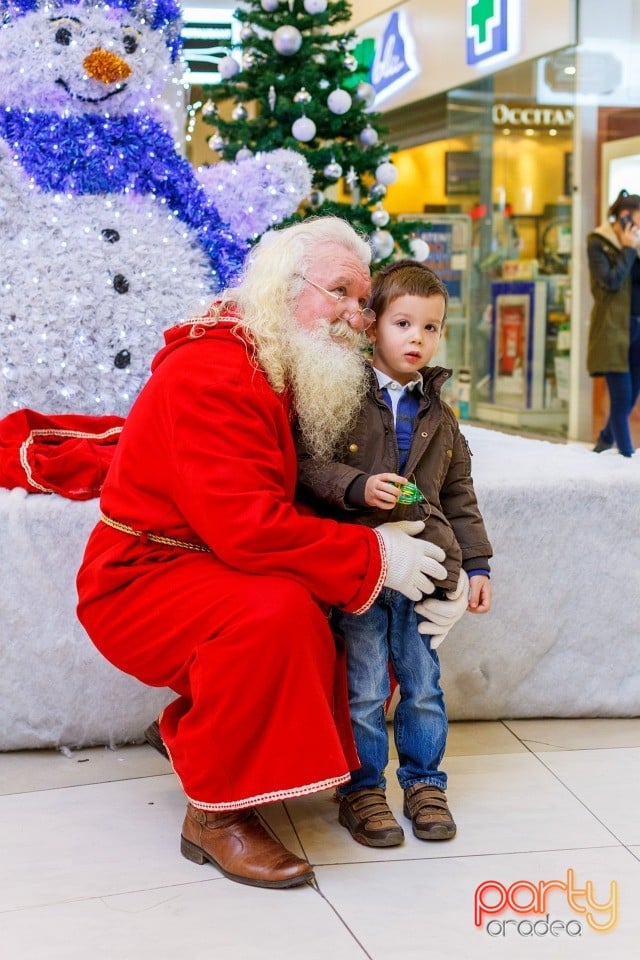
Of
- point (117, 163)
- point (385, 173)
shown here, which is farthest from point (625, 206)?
point (117, 163)

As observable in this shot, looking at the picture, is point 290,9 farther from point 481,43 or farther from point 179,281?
point 481,43

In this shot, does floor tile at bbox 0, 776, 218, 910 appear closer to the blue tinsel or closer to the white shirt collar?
the white shirt collar

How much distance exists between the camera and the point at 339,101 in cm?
503

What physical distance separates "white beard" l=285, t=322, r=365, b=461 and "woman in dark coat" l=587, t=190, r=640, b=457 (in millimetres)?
4922

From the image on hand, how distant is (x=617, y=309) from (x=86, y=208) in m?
4.48

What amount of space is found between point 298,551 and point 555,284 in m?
7.80

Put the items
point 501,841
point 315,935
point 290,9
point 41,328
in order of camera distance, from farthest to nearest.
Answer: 1. point 290,9
2. point 41,328
3. point 501,841
4. point 315,935

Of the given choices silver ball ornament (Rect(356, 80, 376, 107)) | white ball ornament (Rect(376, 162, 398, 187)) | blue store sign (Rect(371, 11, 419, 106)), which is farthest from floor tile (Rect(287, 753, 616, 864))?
blue store sign (Rect(371, 11, 419, 106))

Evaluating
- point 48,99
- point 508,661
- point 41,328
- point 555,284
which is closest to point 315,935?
point 508,661

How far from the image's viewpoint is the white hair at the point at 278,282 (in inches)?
94.3

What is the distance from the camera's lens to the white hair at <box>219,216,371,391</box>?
94.3 inches

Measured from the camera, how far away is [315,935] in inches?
80.1

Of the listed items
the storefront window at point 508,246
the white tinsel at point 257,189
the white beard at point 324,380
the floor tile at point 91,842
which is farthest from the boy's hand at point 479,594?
the storefront window at point 508,246

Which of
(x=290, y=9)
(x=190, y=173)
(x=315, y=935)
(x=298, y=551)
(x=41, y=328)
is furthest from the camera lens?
(x=290, y=9)
